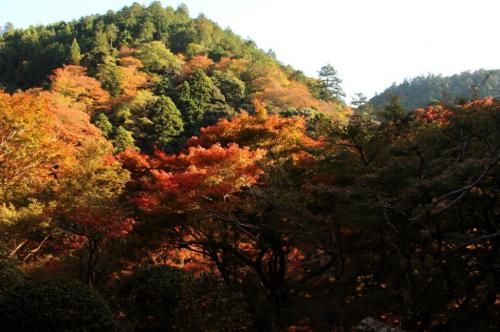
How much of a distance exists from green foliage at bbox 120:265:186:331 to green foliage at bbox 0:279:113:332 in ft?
5.39

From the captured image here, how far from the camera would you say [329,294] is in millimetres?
12406

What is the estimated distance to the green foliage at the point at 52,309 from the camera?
23.9 ft

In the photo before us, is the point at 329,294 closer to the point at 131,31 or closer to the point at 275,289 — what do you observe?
the point at 275,289

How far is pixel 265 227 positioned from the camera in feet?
36.2

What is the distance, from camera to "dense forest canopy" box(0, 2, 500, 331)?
812cm

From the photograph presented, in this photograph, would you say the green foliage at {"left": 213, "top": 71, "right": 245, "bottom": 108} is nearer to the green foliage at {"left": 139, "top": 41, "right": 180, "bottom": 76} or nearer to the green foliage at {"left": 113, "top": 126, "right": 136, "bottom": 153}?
the green foliage at {"left": 139, "top": 41, "right": 180, "bottom": 76}

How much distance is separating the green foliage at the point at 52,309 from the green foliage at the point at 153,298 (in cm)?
164

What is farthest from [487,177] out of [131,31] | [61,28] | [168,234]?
[61,28]

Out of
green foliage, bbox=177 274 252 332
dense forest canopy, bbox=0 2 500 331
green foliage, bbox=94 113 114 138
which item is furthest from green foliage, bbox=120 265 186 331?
green foliage, bbox=94 113 114 138

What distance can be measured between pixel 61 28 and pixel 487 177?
5928 cm

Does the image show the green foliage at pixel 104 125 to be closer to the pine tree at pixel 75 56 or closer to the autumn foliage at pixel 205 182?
the pine tree at pixel 75 56

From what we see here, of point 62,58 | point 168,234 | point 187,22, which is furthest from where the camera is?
point 187,22

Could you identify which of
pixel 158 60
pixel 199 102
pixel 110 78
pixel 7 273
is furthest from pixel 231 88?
pixel 7 273

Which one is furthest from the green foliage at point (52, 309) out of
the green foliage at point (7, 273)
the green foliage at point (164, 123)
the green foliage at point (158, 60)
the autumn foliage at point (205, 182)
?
the green foliage at point (158, 60)
